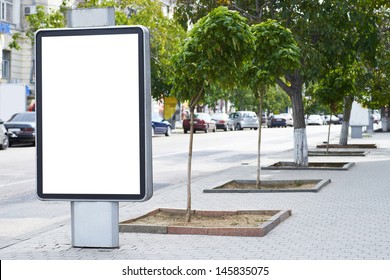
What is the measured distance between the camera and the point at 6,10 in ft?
162

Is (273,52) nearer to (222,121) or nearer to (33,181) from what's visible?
(33,181)

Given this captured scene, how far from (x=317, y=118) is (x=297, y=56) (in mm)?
80681

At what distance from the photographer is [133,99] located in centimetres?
818

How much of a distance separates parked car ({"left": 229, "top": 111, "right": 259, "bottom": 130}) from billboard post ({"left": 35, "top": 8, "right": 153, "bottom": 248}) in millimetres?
59921

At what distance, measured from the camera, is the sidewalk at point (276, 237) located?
26.9 feet

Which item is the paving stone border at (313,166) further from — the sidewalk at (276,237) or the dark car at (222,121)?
the dark car at (222,121)

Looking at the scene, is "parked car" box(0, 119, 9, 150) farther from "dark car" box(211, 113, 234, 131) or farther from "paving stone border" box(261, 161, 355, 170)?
"dark car" box(211, 113, 234, 131)

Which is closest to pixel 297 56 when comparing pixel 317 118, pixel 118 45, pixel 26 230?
pixel 26 230

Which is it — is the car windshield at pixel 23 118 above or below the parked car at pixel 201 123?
above

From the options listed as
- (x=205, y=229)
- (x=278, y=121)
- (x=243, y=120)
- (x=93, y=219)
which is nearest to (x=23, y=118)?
(x=205, y=229)

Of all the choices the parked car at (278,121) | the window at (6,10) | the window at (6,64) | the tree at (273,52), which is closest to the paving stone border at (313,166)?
the tree at (273,52)

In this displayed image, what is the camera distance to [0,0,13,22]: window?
48.7 metres

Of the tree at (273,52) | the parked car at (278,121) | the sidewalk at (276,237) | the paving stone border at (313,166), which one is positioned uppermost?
the tree at (273,52)

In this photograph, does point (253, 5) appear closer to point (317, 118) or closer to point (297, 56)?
point (297, 56)
